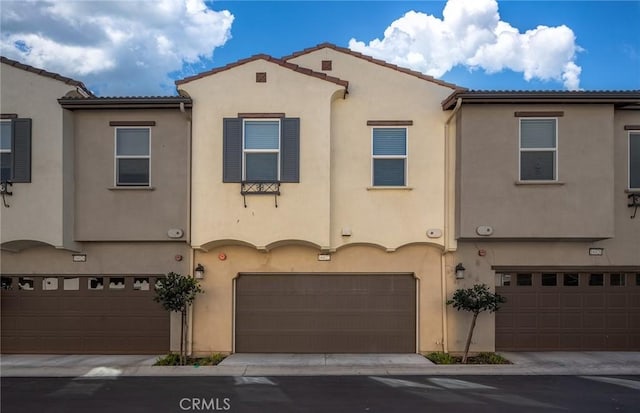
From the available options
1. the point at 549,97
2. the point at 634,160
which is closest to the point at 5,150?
the point at 549,97

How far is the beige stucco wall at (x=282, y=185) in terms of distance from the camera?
1040cm

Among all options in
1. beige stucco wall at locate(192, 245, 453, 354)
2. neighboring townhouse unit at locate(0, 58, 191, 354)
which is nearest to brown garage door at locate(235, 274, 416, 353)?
beige stucco wall at locate(192, 245, 453, 354)

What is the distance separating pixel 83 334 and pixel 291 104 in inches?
287

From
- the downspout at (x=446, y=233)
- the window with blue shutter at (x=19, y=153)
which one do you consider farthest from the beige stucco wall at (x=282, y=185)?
the window with blue shutter at (x=19, y=153)

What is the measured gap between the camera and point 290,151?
1045 cm

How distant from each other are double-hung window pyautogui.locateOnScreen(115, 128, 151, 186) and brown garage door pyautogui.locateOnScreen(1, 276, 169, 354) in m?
2.33

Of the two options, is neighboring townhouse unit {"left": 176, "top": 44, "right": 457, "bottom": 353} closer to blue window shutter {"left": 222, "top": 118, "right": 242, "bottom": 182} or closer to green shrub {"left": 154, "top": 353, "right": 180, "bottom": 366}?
blue window shutter {"left": 222, "top": 118, "right": 242, "bottom": 182}

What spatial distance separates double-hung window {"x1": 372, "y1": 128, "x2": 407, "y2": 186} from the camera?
432 inches

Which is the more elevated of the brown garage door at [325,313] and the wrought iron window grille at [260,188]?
the wrought iron window grille at [260,188]

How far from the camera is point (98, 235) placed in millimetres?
10953

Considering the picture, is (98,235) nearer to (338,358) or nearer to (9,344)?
(9,344)

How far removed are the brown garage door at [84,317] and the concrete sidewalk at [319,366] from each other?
0.32 meters

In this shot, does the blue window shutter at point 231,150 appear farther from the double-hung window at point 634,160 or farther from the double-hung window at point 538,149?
the double-hung window at point 634,160

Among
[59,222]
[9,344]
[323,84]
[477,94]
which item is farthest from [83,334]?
[477,94]
